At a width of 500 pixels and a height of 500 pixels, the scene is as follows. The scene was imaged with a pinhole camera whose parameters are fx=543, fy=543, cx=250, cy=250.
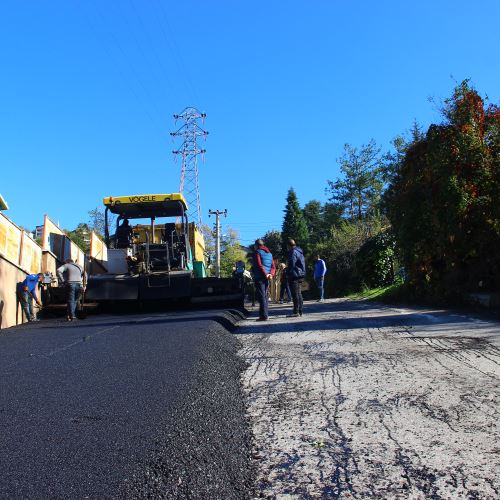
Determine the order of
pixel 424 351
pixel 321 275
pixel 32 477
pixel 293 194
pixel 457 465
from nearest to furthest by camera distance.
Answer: pixel 32 477 < pixel 457 465 < pixel 424 351 < pixel 321 275 < pixel 293 194

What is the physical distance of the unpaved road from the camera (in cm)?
282

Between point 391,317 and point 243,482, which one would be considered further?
point 391,317

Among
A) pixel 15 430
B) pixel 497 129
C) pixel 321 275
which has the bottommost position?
pixel 15 430

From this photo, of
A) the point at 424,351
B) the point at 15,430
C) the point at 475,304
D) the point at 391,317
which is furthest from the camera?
the point at 475,304

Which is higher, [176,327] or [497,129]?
[497,129]

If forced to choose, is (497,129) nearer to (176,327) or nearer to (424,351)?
(424,351)

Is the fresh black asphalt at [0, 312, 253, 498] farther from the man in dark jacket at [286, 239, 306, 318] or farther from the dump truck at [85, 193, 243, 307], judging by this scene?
the dump truck at [85, 193, 243, 307]

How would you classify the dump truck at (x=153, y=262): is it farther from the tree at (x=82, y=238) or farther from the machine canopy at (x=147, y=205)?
the tree at (x=82, y=238)

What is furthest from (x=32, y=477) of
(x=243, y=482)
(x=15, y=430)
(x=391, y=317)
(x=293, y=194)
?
(x=293, y=194)

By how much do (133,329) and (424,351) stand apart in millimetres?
4604

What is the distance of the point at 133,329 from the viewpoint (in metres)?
8.58

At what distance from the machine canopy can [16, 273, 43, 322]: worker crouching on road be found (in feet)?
9.04

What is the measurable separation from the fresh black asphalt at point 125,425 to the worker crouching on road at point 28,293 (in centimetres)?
635

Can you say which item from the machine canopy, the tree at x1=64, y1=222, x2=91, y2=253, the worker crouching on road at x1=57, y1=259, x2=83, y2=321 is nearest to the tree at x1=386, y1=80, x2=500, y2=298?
the machine canopy
